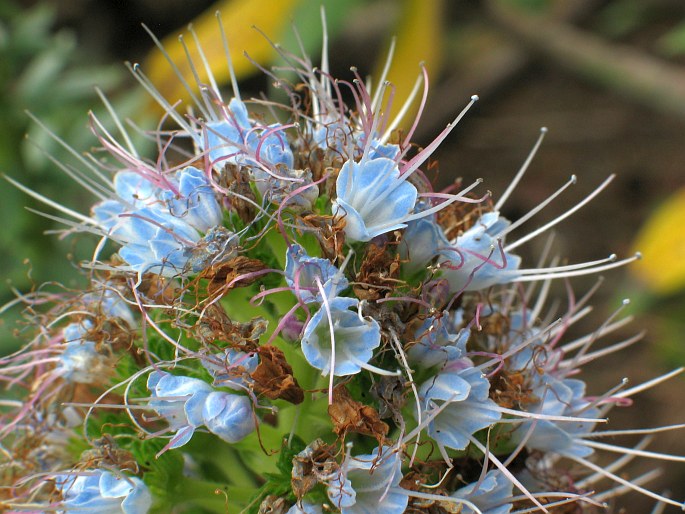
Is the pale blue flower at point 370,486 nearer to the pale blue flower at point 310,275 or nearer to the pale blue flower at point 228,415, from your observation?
the pale blue flower at point 228,415

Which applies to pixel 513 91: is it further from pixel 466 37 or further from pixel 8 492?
pixel 8 492

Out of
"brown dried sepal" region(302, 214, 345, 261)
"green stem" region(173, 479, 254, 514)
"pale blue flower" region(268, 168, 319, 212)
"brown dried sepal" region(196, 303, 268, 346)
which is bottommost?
"green stem" region(173, 479, 254, 514)

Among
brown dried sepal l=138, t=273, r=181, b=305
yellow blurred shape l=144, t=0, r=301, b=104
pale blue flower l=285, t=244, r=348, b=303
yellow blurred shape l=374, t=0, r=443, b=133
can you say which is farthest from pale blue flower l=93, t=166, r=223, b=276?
yellow blurred shape l=374, t=0, r=443, b=133

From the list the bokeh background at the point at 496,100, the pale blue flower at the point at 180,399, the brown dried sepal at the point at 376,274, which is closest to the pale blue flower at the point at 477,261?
the brown dried sepal at the point at 376,274

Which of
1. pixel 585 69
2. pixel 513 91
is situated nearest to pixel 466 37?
pixel 513 91

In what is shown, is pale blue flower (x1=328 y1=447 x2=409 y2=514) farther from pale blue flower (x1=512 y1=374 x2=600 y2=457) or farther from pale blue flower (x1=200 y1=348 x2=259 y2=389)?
pale blue flower (x1=512 y1=374 x2=600 y2=457)

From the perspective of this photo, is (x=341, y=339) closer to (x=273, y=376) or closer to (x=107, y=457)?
(x=273, y=376)

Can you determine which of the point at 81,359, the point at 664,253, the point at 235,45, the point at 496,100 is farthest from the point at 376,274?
the point at 496,100
